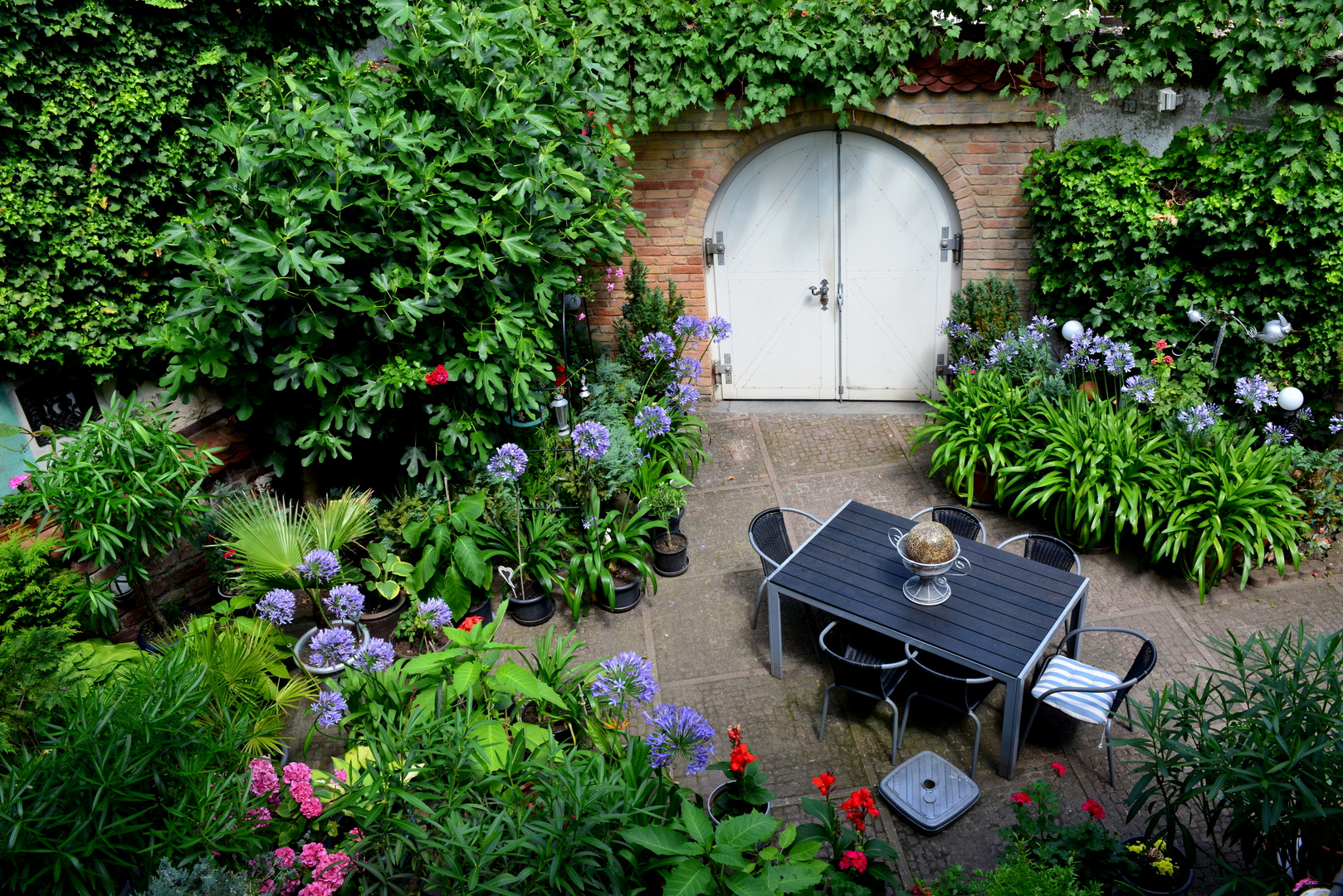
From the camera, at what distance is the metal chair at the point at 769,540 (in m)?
5.75

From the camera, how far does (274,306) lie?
17.5 feet

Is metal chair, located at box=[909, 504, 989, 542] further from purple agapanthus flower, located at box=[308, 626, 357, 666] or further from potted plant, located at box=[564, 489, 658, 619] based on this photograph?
purple agapanthus flower, located at box=[308, 626, 357, 666]

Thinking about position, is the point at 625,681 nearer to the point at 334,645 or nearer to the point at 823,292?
the point at 334,645

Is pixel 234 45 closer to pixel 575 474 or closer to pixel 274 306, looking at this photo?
pixel 274 306

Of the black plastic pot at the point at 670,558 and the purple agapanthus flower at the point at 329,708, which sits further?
the black plastic pot at the point at 670,558

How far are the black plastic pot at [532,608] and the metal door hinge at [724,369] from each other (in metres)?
3.42

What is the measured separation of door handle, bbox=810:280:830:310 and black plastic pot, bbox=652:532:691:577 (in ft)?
9.71

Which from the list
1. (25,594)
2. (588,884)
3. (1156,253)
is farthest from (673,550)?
(1156,253)

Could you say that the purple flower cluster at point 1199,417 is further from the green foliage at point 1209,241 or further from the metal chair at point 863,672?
the metal chair at point 863,672

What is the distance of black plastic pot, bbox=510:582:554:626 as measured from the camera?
603cm

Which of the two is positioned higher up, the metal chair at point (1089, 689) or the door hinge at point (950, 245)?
the door hinge at point (950, 245)

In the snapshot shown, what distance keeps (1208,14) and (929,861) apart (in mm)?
5902

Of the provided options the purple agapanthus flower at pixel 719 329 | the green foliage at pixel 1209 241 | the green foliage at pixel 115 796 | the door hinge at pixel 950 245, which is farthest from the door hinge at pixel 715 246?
the green foliage at pixel 115 796

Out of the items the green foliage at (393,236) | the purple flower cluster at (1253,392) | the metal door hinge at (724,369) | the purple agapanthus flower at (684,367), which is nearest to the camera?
the green foliage at (393,236)
